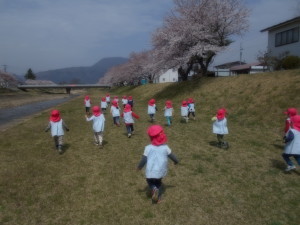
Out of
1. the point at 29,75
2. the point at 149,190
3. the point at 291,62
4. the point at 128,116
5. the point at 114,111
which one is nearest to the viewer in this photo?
the point at 149,190

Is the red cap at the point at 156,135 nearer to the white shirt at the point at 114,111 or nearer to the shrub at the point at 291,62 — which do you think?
the white shirt at the point at 114,111

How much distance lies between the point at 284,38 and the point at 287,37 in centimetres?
55

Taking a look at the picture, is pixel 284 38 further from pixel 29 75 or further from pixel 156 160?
pixel 29 75

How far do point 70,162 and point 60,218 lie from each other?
146 inches

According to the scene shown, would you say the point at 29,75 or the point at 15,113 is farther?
the point at 29,75

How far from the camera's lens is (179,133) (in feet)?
45.1

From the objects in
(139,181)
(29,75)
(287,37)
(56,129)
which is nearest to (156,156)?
(139,181)

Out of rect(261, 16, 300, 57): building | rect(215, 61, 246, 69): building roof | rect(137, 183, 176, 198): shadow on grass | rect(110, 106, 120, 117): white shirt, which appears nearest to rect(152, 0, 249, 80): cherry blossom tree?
rect(261, 16, 300, 57): building

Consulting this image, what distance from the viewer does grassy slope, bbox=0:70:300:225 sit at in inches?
223

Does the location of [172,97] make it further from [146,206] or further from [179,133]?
[146,206]

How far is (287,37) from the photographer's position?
30.1m

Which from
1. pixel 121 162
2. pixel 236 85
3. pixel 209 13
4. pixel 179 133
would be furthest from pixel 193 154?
pixel 209 13

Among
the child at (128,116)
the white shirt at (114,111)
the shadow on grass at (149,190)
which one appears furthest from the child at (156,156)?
the white shirt at (114,111)

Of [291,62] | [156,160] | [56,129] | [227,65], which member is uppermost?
[227,65]
